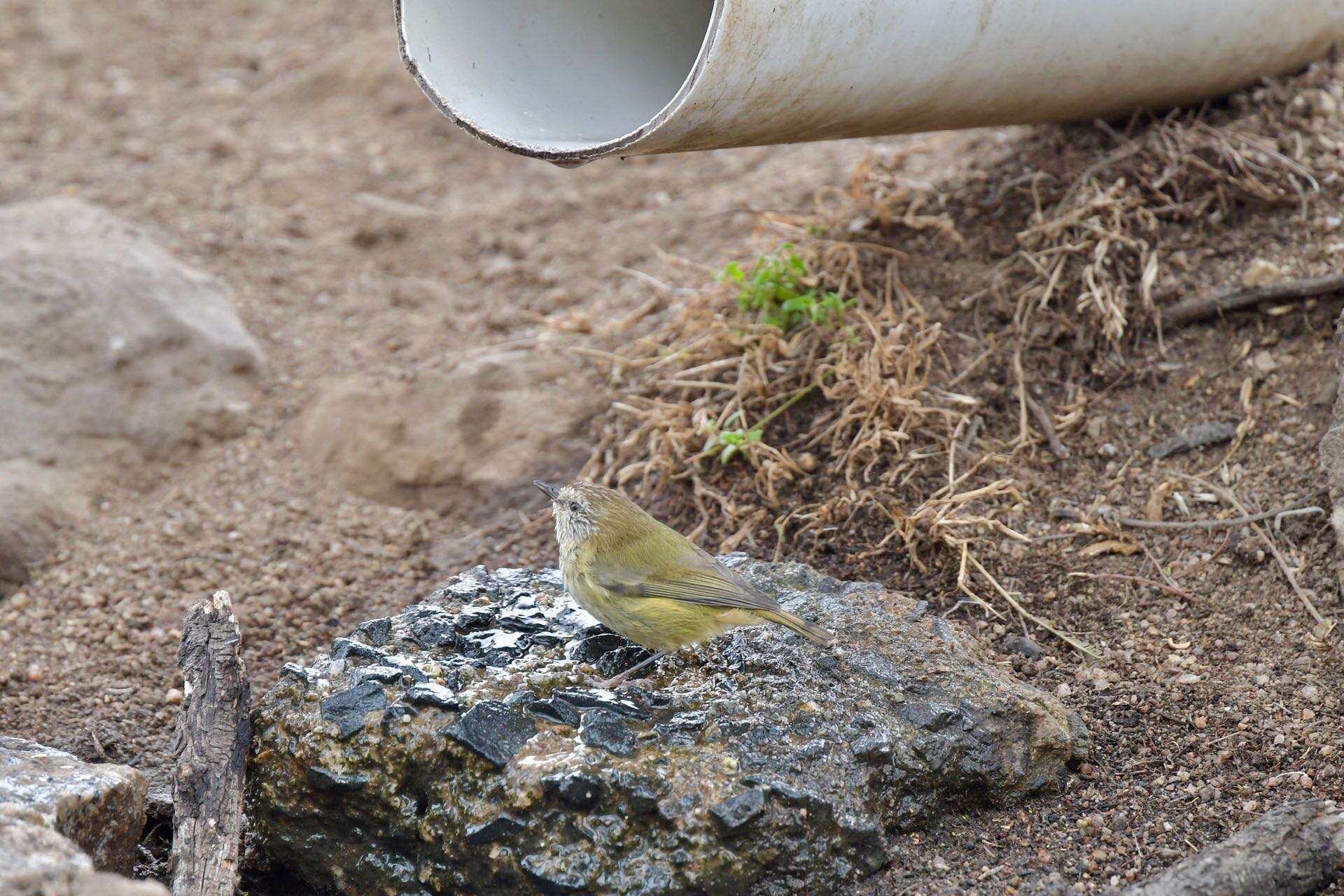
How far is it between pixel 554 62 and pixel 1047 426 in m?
2.01

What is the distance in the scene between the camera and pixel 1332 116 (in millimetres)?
4828

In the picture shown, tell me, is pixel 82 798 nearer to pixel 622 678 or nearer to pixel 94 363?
pixel 622 678

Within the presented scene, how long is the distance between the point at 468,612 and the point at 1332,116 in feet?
12.3

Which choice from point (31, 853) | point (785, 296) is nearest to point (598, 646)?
point (31, 853)

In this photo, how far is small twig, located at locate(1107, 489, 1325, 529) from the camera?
3.84 m

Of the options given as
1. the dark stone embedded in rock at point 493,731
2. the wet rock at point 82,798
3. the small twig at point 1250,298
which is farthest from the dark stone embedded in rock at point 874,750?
the small twig at point 1250,298

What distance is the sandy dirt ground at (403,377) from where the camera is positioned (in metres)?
3.28

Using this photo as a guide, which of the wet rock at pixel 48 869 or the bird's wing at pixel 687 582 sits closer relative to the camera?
the wet rock at pixel 48 869

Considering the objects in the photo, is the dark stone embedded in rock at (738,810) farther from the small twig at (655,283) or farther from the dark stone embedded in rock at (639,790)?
the small twig at (655,283)

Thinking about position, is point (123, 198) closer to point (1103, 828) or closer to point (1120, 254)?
point (1120, 254)

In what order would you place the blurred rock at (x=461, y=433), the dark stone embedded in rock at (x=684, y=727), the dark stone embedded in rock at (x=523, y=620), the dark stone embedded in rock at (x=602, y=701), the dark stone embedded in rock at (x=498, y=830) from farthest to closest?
the blurred rock at (x=461, y=433)
the dark stone embedded in rock at (x=523, y=620)
the dark stone embedded in rock at (x=602, y=701)
the dark stone embedded in rock at (x=684, y=727)
the dark stone embedded in rock at (x=498, y=830)

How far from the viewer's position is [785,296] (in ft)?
15.5

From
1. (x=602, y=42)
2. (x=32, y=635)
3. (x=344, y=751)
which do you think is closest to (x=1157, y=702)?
(x=344, y=751)

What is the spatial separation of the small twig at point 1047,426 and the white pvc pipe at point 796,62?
1.00 m
